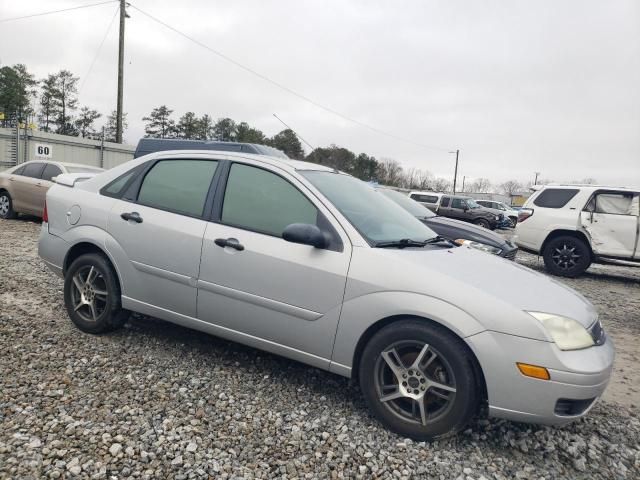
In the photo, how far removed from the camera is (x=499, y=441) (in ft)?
8.86

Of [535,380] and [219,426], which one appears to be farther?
[219,426]

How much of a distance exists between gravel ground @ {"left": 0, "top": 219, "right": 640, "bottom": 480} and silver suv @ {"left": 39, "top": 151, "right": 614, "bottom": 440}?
0.77 feet

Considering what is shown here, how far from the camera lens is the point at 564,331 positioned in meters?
2.42

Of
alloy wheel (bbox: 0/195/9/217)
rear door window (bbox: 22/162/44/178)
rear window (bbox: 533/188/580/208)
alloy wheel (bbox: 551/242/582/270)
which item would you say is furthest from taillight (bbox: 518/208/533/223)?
alloy wheel (bbox: 0/195/9/217)

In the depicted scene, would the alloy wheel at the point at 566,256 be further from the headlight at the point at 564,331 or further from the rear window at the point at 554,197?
the headlight at the point at 564,331

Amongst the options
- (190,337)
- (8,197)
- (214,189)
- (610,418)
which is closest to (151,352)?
(190,337)

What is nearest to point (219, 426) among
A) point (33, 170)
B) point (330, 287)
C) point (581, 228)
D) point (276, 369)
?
point (276, 369)

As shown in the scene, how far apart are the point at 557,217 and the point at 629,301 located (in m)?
2.28

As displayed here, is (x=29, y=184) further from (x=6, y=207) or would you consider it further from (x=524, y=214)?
(x=524, y=214)

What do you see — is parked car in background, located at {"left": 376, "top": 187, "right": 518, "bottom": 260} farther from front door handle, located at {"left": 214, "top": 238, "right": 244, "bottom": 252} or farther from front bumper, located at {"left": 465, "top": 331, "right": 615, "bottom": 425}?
front bumper, located at {"left": 465, "top": 331, "right": 615, "bottom": 425}

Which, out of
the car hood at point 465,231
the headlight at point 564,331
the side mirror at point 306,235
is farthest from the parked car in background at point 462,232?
the headlight at point 564,331

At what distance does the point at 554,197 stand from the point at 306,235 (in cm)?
820

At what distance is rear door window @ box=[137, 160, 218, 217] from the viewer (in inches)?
135

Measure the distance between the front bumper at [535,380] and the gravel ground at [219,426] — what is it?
35 centimetres
